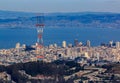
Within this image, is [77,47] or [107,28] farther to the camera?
[107,28]

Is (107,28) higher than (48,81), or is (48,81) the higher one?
(48,81)

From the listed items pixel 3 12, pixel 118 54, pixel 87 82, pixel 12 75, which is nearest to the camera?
pixel 87 82

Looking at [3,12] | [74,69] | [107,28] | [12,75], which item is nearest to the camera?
[12,75]

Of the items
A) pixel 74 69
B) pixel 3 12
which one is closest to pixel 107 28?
pixel 3 12

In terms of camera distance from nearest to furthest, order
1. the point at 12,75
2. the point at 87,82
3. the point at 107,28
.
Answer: the point at 87,82 → the point at 12,75 → the point at 107,28

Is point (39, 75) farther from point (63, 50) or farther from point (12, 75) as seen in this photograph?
point (63, 50)

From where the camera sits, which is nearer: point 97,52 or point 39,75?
point 39,75

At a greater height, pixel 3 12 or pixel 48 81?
pixel 48 81

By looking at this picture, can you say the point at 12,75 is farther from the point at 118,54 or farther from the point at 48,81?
the point at 118,54

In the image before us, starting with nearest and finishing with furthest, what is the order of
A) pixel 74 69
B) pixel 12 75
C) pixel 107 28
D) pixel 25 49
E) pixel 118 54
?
1. pixel 12 75
2. pixel 74 69
3. pixel 118 54
4. pixel 25 49
5. pixel 107 28
